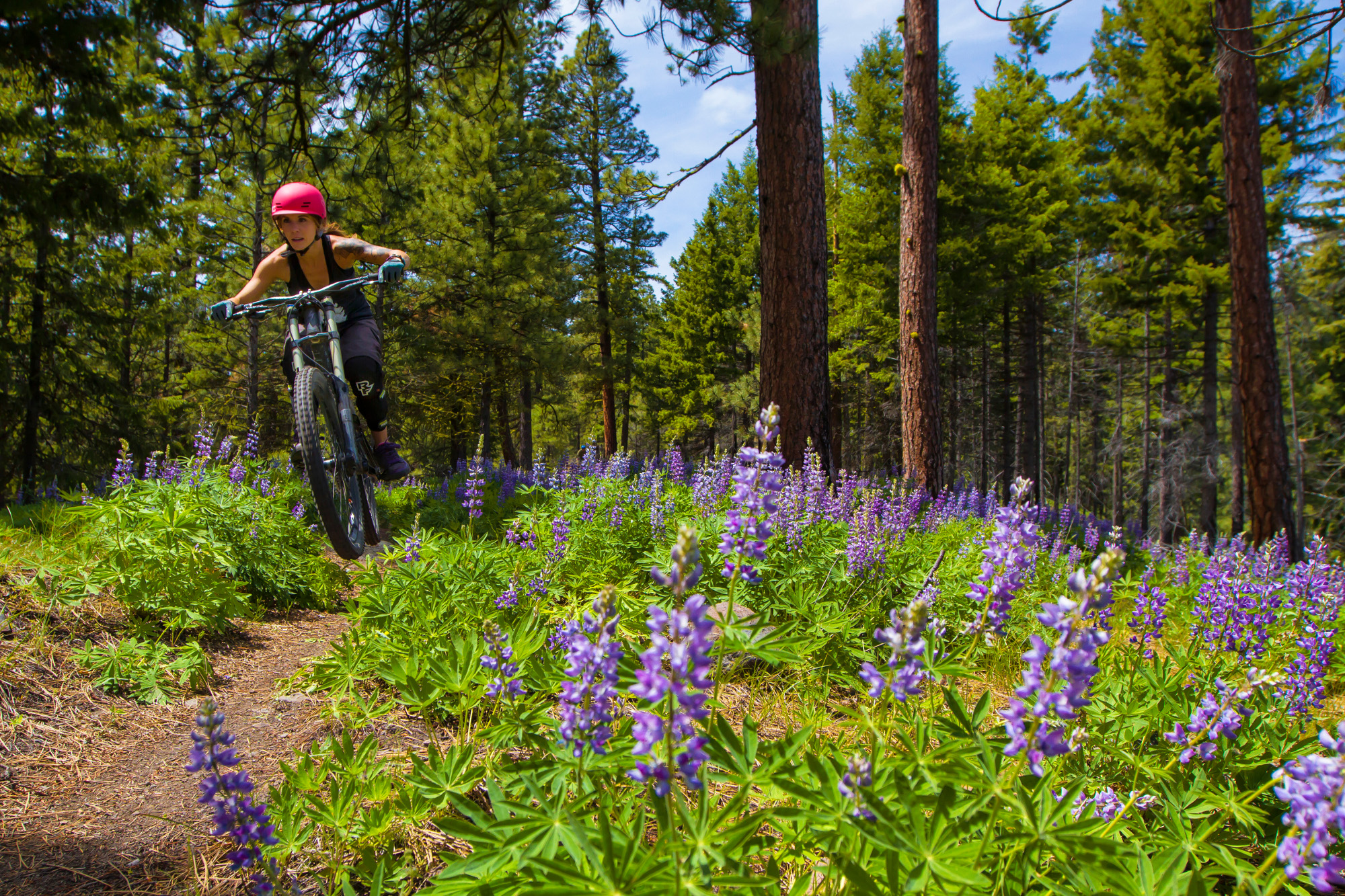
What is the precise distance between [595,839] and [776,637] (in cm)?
69

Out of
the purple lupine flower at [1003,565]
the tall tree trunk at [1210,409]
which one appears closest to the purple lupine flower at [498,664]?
the purple lupine flower at [1003,565]

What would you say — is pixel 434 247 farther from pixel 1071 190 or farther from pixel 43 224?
pixel 1071 190

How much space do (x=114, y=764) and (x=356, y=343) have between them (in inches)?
111

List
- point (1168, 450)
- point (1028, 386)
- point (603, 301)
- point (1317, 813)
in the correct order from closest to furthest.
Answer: point (1317, 813) → point (1168, 450) → point (1028, 386) → point (603, 301)

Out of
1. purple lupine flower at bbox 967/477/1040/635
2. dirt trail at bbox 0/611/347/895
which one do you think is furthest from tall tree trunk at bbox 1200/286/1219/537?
dirt trail at bbox 0/611/347/895

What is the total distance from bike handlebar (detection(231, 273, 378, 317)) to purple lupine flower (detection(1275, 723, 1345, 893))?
4541 mm

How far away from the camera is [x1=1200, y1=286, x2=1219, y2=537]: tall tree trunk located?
15.5 meters

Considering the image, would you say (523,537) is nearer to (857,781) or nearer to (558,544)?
(558,544)

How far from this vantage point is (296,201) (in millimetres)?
4309

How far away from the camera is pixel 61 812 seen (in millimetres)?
2252

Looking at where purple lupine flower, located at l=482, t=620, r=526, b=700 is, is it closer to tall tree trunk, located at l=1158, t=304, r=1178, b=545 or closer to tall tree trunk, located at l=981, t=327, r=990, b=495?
tall tree trunk, located at l=1158, t=304, r=1178, b=545

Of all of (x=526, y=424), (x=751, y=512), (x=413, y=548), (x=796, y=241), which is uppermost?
(x=796, y=241)

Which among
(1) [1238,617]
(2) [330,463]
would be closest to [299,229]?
(2) [330,463]

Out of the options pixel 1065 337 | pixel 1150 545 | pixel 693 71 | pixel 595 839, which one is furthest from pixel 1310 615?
pixel 1065 337
